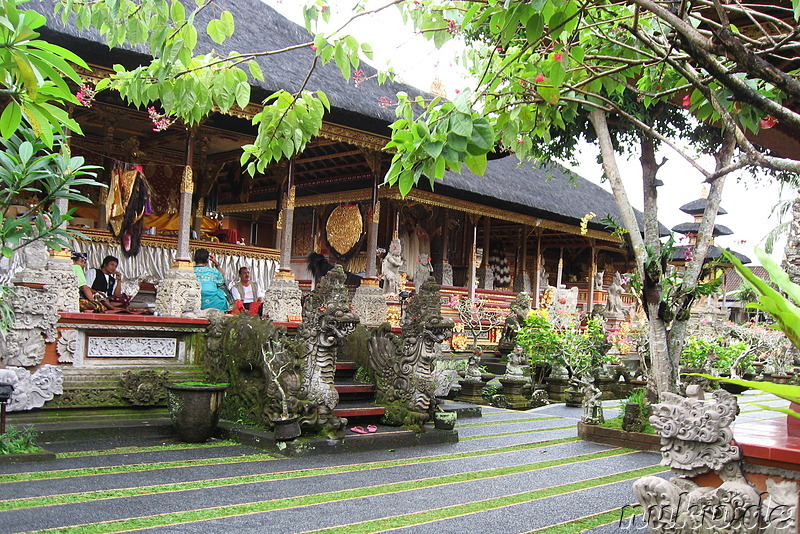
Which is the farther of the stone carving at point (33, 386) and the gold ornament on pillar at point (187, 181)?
the gold ornament on pillar at point (187, 181)

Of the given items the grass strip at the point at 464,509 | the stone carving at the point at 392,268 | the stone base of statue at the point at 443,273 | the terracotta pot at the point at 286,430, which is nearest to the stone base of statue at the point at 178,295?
the terracotta pot at the point at 286,430

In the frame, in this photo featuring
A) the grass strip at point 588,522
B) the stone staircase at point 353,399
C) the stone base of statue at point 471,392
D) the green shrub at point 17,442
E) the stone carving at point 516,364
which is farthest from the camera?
the stone carving at point 516,364

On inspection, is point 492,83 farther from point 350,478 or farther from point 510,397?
point 510,397

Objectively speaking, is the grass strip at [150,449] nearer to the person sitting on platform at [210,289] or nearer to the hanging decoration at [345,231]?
the person sitting on platform at [210,289]

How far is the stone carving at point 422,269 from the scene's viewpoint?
18672 millimetres

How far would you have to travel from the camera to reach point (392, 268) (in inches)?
658

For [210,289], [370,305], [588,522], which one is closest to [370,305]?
[370,305]

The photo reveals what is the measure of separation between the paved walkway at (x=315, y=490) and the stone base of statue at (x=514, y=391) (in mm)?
3976

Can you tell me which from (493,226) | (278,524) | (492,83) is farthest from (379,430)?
(493,226)

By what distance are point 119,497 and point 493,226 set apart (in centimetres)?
1796

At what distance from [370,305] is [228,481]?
25.5 feet

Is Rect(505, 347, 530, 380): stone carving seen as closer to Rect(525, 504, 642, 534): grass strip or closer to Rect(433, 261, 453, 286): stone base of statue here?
Rect(433, 261, 453, 286): stone base of statue

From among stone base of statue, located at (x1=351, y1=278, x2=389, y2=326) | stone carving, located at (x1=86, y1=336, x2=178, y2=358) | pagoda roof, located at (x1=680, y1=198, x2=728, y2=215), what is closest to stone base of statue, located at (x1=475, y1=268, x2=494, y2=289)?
stone base of statue, located at (x1=351, y1=278, x2=389, y2=326)

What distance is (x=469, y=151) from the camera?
11.4 ft
